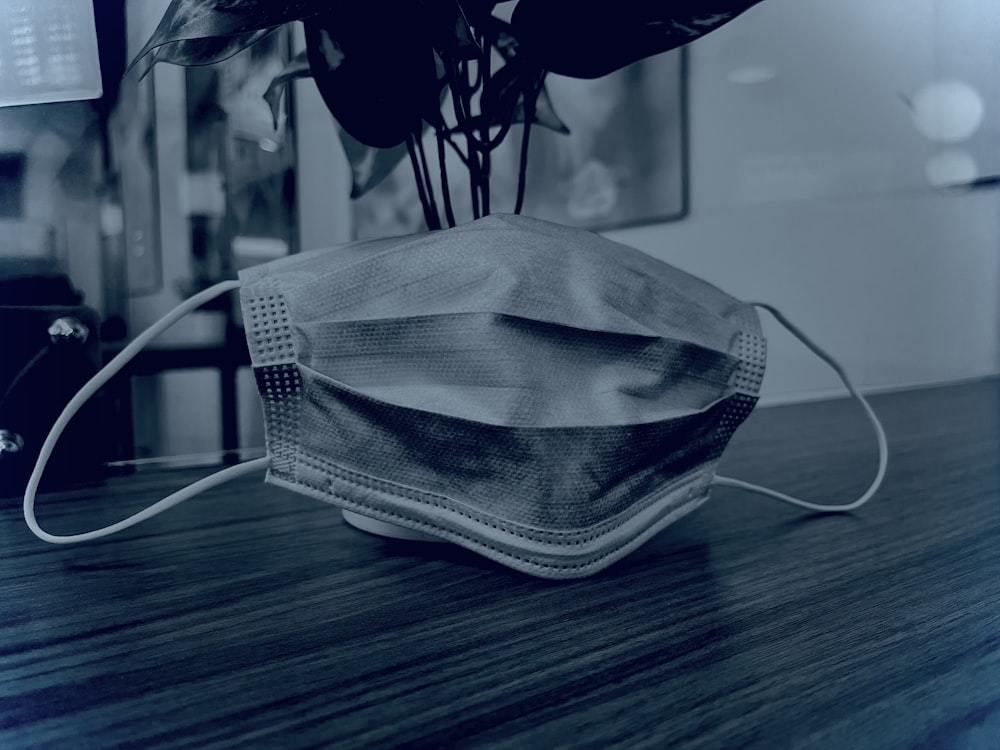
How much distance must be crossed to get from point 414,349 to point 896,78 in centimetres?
158

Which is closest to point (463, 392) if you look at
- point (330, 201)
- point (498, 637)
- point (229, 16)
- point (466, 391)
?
point (466, 391)

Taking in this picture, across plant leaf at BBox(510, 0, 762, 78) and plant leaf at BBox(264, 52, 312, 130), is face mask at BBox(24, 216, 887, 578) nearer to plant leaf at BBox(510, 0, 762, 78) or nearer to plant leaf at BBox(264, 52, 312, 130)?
plant leaf at BBox(510, 0, 762, 78)

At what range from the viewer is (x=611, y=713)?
0.96ft

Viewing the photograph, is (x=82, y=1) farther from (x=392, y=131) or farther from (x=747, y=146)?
(x=747, y=146)

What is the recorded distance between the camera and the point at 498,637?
1.23ft

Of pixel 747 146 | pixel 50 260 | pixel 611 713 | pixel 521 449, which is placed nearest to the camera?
pixel 611 713

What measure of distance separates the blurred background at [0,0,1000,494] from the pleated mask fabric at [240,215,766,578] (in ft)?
1.29

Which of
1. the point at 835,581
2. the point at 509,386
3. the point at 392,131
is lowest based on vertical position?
the point at 835,581

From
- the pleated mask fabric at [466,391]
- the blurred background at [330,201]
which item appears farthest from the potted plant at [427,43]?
the blurred background at [330,201]

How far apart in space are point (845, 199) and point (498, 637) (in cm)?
144

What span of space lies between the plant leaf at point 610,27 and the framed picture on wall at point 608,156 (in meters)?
0.57

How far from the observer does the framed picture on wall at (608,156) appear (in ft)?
3.78

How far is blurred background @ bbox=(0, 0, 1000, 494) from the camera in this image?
0.75 m

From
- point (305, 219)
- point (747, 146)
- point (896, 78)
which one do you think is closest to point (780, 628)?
point (305, 219)
